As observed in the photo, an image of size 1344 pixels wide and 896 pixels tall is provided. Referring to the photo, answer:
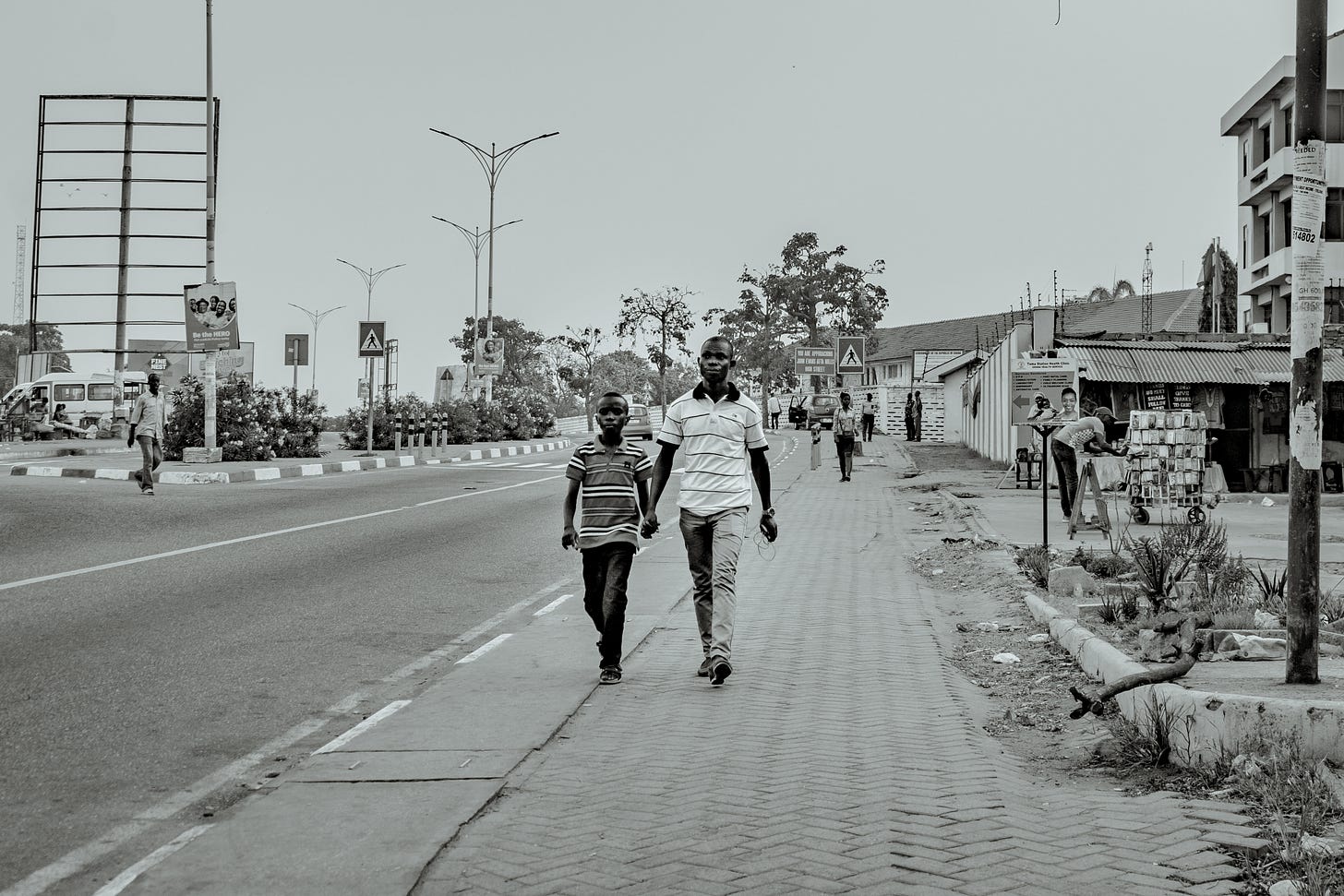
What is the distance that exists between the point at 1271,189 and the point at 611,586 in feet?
138

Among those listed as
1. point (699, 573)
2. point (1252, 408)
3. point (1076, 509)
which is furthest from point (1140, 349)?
point (699, 573)

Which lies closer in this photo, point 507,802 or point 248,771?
point 507,802

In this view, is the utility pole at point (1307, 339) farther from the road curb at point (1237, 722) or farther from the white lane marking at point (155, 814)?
the white lane marking at point (155, 814)

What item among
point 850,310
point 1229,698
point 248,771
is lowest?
point 248,771

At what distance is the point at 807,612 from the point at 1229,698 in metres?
4.96

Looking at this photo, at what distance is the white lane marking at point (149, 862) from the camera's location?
418 cm

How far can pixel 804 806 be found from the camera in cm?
495

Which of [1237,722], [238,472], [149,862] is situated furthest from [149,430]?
[1237,722]

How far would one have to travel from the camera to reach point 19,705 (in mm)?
6516

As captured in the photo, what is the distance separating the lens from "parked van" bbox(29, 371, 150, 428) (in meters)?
56.2

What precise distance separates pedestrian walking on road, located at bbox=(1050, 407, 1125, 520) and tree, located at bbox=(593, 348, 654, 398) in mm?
78062

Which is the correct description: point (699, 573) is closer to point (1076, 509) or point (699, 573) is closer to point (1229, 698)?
point (1229, 698)

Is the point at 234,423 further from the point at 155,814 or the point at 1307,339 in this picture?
the point at 1307,339

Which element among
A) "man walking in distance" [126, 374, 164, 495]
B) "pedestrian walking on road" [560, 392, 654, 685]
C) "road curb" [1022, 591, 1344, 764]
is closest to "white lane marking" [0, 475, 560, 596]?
"man walking in distance" [126, 374, 164, 495]
